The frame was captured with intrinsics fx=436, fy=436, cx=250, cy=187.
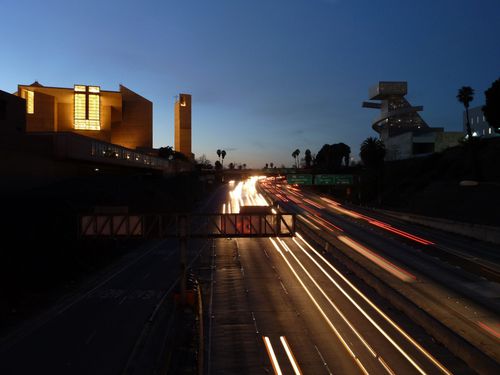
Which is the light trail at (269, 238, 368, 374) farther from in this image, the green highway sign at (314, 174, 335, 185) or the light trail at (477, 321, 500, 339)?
the green highway sign at (314, 174, 335, 185)

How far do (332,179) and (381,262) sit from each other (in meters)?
53.7

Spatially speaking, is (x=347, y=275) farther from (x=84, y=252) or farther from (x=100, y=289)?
(x=84, y=252)

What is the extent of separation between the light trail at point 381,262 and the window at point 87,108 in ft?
328

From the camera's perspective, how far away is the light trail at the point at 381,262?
35.0 metres

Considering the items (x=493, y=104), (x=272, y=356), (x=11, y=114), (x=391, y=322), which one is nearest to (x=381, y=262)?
(x=391, y=322)

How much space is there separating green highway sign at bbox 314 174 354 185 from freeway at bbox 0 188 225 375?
57332 millimetres

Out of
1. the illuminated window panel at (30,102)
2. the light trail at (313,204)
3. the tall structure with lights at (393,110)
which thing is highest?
the tall structure with lights at (393,110)

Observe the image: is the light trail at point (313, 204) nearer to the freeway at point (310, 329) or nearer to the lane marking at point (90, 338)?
the freeway at point (310, 329)

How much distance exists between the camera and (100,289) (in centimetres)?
3406

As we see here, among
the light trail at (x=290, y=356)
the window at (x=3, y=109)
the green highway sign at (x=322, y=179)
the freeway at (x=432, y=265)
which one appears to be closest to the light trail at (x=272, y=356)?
the light trail at (x=290, y=356)

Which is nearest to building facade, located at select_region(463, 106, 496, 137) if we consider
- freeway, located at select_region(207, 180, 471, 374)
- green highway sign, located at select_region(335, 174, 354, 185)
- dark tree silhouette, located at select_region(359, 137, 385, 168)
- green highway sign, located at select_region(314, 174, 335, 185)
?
dark tree silhouette, located at select_region(359, 137, 385, 168)

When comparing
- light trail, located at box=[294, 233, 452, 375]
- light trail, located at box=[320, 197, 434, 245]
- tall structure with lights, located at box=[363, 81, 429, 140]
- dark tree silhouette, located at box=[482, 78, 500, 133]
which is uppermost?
tall structure with lights, located at box=[363, 81, 429, 140]

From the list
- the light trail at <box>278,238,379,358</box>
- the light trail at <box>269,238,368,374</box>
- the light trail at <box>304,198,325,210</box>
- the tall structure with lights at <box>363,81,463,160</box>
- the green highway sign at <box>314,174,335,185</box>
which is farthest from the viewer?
the tall structure with lights at <box>363,81,463,160</box>

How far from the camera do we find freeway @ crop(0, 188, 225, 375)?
2042 cm
